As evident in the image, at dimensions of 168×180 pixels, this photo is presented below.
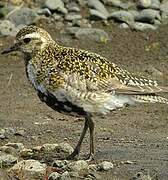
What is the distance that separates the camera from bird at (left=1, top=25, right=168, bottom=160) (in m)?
9.55

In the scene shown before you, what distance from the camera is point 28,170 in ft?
29.8

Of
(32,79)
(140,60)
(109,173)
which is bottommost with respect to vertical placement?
(140,60)

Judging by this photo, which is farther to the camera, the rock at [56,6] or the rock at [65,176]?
the rock at [56,6]

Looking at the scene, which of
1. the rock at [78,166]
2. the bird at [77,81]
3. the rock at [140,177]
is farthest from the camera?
the bird at [77,81]

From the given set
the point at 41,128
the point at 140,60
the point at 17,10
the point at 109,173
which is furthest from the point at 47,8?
the point at 109,173

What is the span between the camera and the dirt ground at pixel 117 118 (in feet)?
32.0

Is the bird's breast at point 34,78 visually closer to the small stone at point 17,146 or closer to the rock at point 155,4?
the small stone at point 17,146

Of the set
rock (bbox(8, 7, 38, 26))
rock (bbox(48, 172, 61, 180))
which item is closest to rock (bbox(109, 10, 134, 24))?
rock (bbox(8, 7, 38, 26))

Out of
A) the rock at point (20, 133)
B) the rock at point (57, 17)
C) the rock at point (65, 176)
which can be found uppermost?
the rock at point (65, 176)

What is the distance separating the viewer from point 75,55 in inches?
388

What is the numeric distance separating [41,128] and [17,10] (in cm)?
716

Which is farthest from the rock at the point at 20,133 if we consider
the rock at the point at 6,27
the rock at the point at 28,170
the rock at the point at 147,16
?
the rock at the point at 147,16

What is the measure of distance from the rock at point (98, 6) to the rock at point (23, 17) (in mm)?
1527

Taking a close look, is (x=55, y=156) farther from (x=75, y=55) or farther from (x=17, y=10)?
(x=17, y=10)
